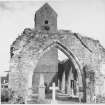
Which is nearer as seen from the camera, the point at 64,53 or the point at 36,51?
the point at 36,51

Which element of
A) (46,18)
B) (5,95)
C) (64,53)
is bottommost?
(5,95)

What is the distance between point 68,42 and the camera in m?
13.7

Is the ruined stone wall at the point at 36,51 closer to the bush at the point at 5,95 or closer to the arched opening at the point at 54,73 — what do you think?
the bush at the point at 5,95

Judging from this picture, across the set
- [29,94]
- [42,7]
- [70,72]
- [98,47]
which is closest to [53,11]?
[42,7]

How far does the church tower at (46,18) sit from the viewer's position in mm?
25969

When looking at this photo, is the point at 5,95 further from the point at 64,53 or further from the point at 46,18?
the point at 46,18

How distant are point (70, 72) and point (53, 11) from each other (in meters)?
6.91

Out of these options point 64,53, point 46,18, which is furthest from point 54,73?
point 64,53

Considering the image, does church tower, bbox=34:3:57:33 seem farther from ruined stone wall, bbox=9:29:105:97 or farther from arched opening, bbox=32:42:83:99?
ruined stone wall, bbox=9:29:105:97

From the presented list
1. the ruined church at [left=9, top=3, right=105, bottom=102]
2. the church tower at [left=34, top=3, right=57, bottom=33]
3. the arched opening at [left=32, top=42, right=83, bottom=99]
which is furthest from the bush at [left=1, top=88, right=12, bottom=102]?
the church tower at [left=34, top=3, right=57, bottom=33]

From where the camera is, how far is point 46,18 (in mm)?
26188

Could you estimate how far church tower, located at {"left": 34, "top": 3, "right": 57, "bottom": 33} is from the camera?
85.2 ft

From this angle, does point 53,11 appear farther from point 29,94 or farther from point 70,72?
point 29,94

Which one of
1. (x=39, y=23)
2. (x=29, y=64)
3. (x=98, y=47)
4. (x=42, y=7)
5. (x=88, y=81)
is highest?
(x=42, y=7)
